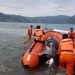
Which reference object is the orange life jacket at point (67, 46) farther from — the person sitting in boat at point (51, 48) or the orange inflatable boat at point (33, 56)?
the orange inflatable boat at point (33, 56)

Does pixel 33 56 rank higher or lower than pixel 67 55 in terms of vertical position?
lower

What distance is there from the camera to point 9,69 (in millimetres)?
11750

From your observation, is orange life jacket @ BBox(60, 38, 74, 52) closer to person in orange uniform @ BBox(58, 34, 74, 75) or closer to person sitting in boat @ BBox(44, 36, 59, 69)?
person in orange uniform @ BBox(58, 34, 74, 75)

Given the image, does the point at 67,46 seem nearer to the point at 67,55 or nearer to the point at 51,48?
the point at 67,55

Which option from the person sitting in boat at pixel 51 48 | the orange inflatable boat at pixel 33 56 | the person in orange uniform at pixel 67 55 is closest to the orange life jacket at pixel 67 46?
the person in orange uniform at pixel 67 55

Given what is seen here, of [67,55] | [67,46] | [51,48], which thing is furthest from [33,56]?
[67,55]

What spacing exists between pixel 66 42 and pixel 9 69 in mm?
3777

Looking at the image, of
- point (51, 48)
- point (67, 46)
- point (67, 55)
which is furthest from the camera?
point (51, 48)

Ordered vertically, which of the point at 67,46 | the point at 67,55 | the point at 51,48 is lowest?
the point at 51,48

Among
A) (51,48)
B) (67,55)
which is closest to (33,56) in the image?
(51,48)

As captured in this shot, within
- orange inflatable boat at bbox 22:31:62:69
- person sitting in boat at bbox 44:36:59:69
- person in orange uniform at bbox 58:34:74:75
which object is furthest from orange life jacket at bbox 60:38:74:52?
orange inflatable boat at bbox 22:31:62:69

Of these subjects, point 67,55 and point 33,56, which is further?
point 33,56

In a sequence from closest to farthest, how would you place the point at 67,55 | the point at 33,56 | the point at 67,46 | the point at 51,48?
the point at 67,55
the point at 67,46
the point at 33,56
the point at 51,48

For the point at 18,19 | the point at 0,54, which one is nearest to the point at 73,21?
the point at 18,19
